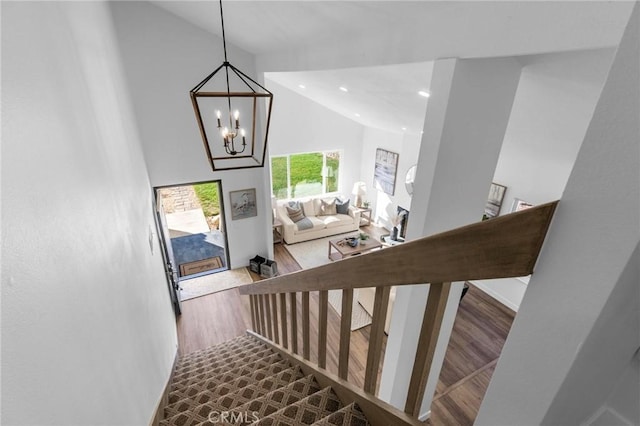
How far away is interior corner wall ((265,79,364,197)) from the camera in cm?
713

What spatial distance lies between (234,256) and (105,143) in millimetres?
3978

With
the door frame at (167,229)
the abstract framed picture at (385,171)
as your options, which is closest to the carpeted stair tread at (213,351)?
the door frame at (167,229)

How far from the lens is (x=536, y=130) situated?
319 cm

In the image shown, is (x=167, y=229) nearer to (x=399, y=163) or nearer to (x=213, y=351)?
(x=213, y=351)

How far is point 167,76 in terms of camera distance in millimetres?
4359

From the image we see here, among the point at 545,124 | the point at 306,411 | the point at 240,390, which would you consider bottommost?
the point at 240,390

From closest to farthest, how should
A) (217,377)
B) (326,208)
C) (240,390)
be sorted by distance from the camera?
(240,390), (217,377), (326,208)

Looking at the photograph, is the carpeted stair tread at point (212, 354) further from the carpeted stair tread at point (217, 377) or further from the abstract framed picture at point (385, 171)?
the abstract framed picture at point (385, 171)

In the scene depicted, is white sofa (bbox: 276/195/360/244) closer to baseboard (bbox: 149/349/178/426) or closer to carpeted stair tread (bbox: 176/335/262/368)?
carpeted stair tread (bbox: 176/335/262/368)

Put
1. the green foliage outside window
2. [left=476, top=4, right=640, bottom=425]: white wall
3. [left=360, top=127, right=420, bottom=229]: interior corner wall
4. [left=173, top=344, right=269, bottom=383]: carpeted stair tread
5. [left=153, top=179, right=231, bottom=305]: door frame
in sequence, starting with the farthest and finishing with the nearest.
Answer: the green foliage outside window → [left=360, top=127, right=420, bottom=229]: interior corner wall → [left=153, top=179, right=231, bottom=305]: door frame → [left=173, top=344, right=269, bottom=383]: carpeted stair tread → [left=476, top=4, right=640, bottom=425]: white wall

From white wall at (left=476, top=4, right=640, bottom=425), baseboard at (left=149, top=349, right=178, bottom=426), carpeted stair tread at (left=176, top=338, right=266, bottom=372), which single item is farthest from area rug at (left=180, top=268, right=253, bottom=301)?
white wall at (left=476, top=4, right=640, bottom=425)

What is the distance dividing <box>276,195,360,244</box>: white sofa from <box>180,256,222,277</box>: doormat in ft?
5.15

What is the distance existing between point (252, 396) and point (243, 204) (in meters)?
3.99

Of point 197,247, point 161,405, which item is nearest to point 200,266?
point 197,247
